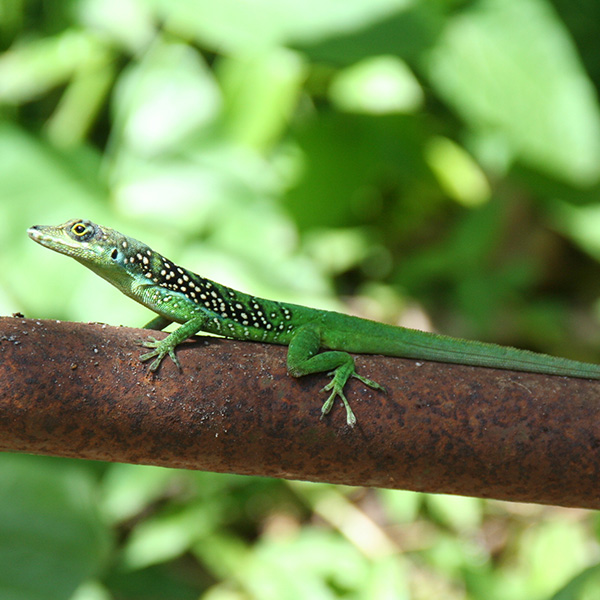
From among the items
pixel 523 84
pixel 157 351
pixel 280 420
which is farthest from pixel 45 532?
pixel 523 84

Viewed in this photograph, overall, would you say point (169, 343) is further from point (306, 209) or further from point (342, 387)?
point (306, 209)

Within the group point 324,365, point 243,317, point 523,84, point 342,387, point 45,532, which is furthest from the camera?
point 523,84

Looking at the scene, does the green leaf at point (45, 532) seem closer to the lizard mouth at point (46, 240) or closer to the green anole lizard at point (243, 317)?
the green anole lizard at point (243, 317)

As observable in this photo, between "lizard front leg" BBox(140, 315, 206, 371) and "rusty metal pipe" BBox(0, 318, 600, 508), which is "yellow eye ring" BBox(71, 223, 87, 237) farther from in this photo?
"rusty metal pipe" BBox(0, 318, 600, 508)

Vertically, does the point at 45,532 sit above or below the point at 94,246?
below

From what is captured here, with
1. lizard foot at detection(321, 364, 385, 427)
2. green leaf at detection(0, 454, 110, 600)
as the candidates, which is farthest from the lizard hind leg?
green leaf at detection(0, 454, 110, 600)

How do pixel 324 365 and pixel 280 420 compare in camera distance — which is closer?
pixel 280 420

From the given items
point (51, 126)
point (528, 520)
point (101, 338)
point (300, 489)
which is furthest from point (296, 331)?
point (51, 126)
